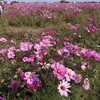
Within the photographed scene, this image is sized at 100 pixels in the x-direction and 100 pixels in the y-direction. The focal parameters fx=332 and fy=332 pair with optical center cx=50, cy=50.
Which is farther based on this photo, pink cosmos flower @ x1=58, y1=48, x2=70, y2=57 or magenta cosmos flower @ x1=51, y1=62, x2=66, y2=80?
pink cosmos flower @ x1=58, y1=48, x2=70, y2=57

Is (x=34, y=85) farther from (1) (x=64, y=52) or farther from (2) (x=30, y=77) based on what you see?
(1) (x=64, y=52)

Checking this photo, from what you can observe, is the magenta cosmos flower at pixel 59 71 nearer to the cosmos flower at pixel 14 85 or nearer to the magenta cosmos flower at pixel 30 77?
the magenta cosmos flower at pixel 30 77

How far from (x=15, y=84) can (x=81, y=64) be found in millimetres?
1029

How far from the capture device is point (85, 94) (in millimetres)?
4461

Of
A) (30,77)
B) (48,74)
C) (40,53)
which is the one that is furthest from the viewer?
(40,53)

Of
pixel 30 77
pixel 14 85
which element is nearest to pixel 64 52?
pixel 30 77

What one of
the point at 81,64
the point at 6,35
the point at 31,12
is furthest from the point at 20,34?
the point at 81,64

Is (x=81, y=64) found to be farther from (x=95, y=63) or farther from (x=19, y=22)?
(x=19, y=22)

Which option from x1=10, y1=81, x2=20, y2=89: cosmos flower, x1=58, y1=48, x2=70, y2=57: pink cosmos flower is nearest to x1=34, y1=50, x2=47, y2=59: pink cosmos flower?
x1=58, y1=48, x2=70, y2=57: pink cosmos flower

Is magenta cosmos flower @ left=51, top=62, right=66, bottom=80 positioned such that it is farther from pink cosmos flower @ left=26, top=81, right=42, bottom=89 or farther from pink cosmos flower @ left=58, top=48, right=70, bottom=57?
pink cosmos flower @ left=58, top=48, right=70, bottom=57

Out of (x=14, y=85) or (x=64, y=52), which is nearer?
(x=14, y=85)

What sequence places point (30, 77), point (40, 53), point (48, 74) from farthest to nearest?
point (40, 53), point (48, 74), point (30, 77)

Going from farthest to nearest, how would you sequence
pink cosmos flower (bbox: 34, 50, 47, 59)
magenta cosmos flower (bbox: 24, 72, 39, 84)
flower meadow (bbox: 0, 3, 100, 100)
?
1. pink cosmos flower (bbox: 34, 50, 47, 59)
2. flower meadow (bbox: 0, 3, 100, 100)
3. magenta cosmos flower (bbox: 24, 72, 39, 84)

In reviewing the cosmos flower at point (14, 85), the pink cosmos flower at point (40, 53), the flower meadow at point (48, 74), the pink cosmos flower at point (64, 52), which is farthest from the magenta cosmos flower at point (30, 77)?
the pink cosmos flower at point (64, 52)
